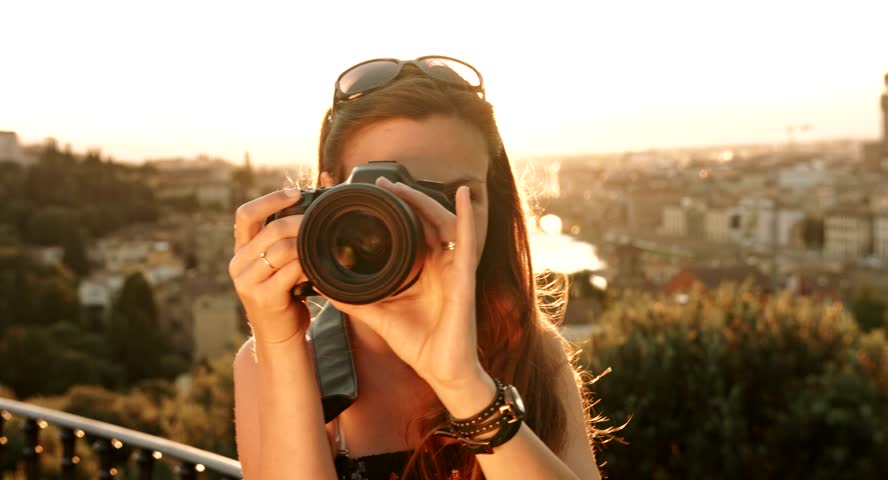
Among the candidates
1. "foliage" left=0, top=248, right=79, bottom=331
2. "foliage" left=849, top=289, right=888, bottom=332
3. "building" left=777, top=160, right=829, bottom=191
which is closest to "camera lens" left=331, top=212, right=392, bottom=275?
"foliage" left=849, top=289, right=888, bottom=332

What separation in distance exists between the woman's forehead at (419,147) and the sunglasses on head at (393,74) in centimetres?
6

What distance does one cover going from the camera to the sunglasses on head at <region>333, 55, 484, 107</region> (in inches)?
47.8

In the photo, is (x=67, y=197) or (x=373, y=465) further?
(x=67, y=197)

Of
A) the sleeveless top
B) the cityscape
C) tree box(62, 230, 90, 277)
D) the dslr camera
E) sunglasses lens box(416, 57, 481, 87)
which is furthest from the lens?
tree box(62, 230, 90, 277)

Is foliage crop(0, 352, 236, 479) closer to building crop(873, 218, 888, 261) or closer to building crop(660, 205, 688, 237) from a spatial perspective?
building crop(873, 218, 888, 261)

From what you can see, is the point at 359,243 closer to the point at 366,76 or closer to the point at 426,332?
the point at 426,332

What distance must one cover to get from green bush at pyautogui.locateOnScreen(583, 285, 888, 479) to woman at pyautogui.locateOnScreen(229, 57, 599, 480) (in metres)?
2.56

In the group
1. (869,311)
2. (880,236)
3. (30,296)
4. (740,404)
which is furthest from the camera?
(880,236)

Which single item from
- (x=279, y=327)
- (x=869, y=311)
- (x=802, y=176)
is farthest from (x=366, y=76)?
(x=802, y=176)

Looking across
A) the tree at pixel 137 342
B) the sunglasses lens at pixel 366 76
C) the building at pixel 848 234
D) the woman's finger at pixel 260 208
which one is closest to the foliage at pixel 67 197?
the tree at pixel 137 342

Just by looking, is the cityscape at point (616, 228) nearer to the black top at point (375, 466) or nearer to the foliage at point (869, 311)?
the foliage at point (869, 311)

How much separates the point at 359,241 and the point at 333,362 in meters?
0.25

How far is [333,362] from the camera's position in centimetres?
118

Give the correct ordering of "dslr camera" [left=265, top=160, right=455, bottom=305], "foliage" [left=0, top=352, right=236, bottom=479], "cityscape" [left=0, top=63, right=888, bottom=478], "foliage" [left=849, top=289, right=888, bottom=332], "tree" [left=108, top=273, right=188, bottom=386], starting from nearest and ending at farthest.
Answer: "dslr camera" [left=265, top=160, right=455, bottom=305], "foliage" [left=0, top=352, right=236, bottom=479], "foliage" [left=849, top=289, right=888, bottom=332], "tree" [left=108, top=273, right=188, bottom=386], "cityscape" [left=0, top=63, right=888, bottom=478]
